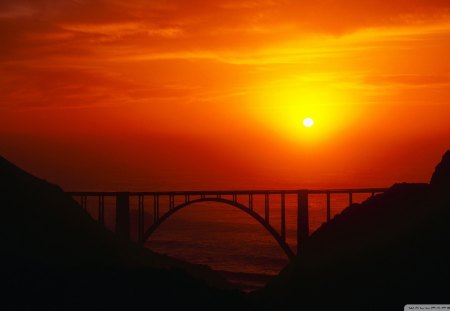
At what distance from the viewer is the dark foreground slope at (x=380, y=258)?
112 feet

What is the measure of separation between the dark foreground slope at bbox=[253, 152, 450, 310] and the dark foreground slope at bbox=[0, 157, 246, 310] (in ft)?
23.7

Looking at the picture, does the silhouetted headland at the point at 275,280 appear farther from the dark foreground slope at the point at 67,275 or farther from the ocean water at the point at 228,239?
the ocean water at the point at 228,239

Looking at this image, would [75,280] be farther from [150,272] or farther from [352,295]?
[352,295]

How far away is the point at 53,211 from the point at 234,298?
22644 mm

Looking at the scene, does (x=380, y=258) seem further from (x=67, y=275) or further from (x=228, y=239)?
(x=228, y=239)

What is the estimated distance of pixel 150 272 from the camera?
3089cm

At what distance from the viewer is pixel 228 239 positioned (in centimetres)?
13025

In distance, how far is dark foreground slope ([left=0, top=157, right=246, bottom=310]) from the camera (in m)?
27.4

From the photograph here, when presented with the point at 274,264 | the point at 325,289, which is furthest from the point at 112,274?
the point at 274,264

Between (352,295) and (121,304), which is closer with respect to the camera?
(121,304)

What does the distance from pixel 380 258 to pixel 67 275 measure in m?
16.3

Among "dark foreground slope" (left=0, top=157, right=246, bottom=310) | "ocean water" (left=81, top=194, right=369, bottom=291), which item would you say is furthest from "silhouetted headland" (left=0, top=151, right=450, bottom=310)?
"ocean water" (left=81, top=194, right=369, bottom=291)

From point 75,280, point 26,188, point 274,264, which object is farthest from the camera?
point 274,264

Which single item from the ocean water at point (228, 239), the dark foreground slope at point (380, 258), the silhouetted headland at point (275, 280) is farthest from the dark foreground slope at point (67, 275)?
the ocean water at point (228, 239)
